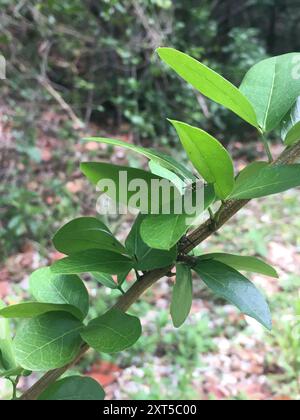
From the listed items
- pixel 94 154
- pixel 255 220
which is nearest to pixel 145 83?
pixel 94 154

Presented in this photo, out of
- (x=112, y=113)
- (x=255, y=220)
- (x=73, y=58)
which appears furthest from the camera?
(x=112, y=113)

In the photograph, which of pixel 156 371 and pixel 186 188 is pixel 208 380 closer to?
pixel 156 371

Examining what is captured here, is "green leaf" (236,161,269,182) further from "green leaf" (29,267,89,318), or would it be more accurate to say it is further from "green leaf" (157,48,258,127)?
"green leaf" (29,267,89,318)

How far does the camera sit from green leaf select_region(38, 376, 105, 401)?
0.34 meters

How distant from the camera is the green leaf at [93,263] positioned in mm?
310

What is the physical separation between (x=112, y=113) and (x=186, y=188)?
3.03m

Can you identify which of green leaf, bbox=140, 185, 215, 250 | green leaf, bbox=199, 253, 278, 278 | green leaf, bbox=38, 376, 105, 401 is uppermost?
green leaf, bbox=199, 253, 278, 278

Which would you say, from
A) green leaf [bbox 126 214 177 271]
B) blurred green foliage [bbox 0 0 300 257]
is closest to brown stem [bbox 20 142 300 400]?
green leaf [bbox 126 214 177 271]

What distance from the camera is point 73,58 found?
119 inches

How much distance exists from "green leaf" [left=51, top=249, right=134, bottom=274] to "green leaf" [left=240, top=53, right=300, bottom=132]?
138 millimetres

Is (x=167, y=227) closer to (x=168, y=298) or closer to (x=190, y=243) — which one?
(x=190, y=243)

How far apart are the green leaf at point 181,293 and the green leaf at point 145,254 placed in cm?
1

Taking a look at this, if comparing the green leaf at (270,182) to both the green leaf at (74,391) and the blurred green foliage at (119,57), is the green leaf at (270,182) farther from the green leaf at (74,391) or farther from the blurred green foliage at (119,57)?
the blurred green foliage at (119,57)
